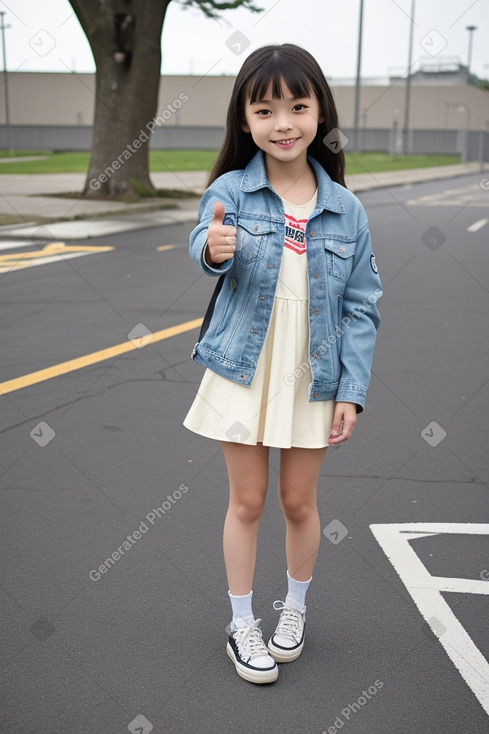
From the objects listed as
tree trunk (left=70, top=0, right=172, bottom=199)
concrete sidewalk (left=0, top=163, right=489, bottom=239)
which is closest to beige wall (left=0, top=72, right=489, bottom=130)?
concrete sidewalk (left=0, top=163, right=489, bottom=239)

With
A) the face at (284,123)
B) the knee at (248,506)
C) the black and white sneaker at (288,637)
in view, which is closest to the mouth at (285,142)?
the face at (284,123)

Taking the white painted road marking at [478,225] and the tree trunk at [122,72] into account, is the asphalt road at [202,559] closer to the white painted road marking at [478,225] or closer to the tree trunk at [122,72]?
the white painted road marking at [478,225]

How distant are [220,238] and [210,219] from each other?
203mm

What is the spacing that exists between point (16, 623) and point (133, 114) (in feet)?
57.4

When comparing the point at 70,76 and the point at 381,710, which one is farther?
the point at 70,76

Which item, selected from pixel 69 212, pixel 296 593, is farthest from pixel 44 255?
pixel 296 593

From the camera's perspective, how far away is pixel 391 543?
13.0ft

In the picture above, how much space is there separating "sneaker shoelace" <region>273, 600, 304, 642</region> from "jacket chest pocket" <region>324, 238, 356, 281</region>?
110cm

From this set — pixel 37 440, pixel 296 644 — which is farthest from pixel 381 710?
pixel 37 440

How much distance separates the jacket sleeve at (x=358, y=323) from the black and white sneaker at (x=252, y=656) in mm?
782

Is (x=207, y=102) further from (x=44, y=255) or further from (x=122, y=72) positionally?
(x=44, y=255)

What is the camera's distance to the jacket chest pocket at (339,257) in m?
2.82

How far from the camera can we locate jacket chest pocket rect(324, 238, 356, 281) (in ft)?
9.25

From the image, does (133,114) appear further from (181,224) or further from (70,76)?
(70,76)
